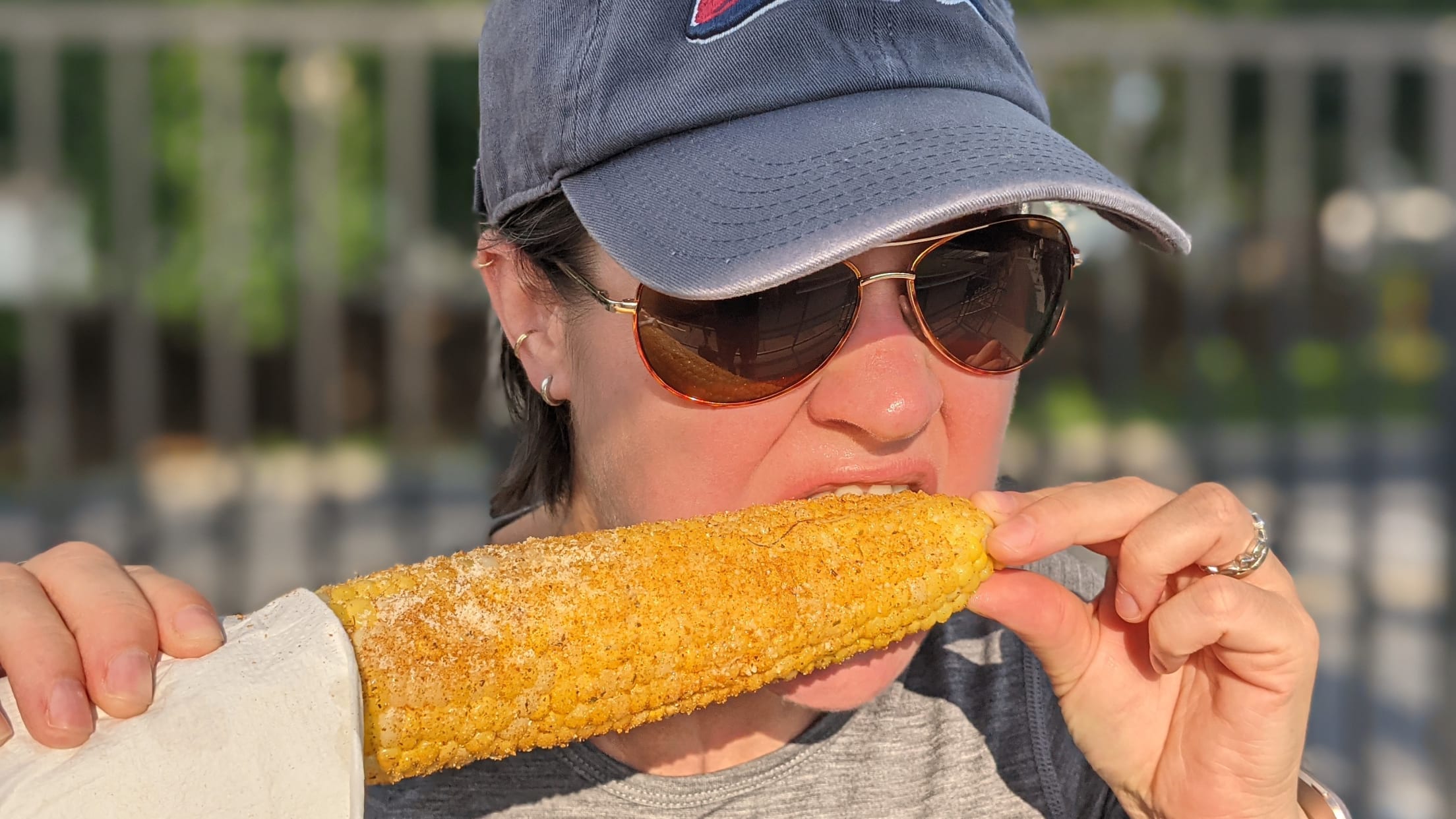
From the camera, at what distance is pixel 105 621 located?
1.23m

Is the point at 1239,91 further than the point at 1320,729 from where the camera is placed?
Yes

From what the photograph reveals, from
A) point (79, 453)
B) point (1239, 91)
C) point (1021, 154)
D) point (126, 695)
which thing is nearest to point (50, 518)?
point (79, 453)

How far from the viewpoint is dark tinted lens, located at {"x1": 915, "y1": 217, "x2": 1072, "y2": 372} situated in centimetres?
166

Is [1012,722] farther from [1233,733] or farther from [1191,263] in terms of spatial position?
[1191,263]

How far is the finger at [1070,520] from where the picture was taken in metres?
1.51

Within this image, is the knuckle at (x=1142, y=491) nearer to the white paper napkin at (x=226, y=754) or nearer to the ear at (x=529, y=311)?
the ear at (x=529, y=311)

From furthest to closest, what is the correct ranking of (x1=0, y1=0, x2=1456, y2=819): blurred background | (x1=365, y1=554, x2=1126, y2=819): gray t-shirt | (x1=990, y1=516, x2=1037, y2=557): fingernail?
(x1=0, y1=0, x2=1456, y2=819): blurred background < (x1=365, y1=554, x2=1126, y2=819): gray t-shirt < (x1=990, y1=516, x2=1037, y2=557): fingernail

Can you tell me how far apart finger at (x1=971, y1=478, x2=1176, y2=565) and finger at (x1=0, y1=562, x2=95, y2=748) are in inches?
40.5

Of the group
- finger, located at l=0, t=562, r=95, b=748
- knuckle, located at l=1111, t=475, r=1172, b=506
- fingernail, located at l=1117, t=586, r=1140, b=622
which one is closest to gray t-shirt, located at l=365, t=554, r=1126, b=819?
fingernail, located at l=1117, t=586, r=1140, b=622

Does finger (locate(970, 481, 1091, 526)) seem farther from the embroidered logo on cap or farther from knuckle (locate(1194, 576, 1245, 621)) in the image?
the embroidered logo on cap

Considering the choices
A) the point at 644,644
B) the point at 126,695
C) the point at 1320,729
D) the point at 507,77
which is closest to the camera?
the point at 126,695

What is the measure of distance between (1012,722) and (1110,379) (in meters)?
3.13

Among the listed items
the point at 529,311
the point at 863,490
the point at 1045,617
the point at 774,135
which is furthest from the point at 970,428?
the point at 529,311

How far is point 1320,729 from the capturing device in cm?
535
